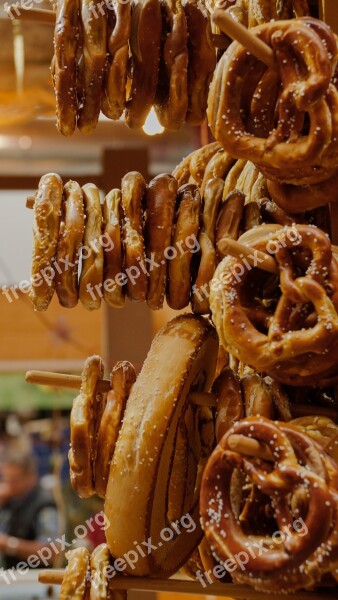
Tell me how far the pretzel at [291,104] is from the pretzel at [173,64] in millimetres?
100

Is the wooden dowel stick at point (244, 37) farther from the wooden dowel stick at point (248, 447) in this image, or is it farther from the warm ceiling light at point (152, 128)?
the warm ceiling light at point (152, 128)

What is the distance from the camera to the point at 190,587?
102cm

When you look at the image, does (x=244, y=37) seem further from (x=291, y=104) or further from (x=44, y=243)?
(x=44, y=243)

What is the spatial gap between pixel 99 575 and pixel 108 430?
19 centimetres

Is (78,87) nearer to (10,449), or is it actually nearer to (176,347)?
(176,347)

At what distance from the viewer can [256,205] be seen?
3.72 feet

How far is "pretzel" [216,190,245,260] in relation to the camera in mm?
1104

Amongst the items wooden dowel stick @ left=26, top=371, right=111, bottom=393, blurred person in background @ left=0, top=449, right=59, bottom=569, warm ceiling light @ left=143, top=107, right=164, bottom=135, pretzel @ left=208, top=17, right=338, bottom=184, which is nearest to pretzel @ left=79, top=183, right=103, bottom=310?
wooden dowel stick @ left=26, top=371, right=111, bottom=393

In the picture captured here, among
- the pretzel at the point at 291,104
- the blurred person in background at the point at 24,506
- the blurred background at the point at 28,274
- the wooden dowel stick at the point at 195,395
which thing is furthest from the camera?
the blurred person in background at the point at 24,506

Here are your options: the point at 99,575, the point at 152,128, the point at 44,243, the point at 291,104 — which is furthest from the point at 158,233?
the point at 152,128

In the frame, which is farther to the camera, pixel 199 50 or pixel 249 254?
pixel 199 50

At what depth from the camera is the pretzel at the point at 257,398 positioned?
1.01 m

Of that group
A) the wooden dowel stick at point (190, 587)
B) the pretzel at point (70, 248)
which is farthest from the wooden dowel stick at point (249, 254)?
the wooden dowel stick at point (190, 587)

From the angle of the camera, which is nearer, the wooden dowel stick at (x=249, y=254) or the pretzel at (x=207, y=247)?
the wooden dowel stick at (x=249, y=254)
